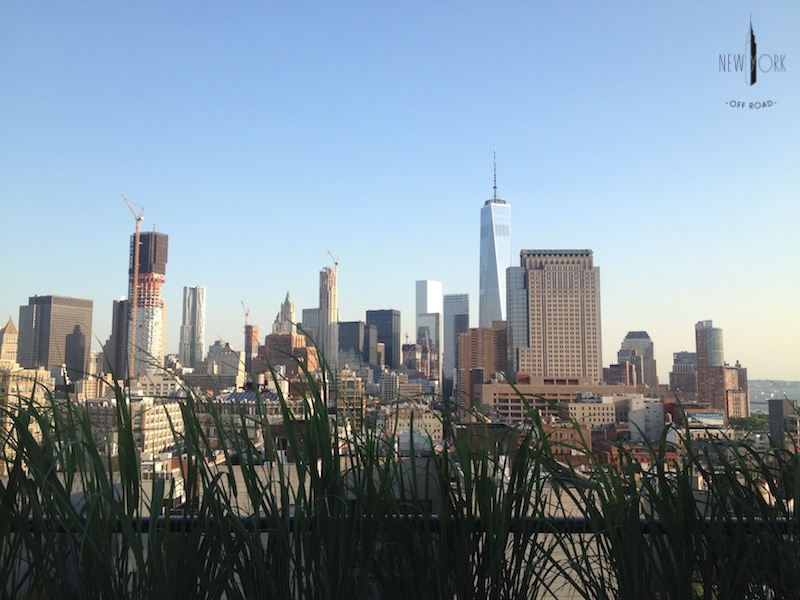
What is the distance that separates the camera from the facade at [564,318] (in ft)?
189

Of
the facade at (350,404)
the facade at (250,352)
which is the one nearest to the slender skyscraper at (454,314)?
the facade at (250,352)

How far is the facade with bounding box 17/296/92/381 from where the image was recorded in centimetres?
92

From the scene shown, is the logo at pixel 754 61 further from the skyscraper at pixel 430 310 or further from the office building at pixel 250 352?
the skyscraper at pixel 430 310

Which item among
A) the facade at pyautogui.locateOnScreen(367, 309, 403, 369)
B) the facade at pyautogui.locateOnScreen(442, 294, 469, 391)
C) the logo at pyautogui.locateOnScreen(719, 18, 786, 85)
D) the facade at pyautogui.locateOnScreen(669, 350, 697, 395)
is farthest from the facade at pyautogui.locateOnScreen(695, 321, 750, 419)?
→ the facade at pyautogui.locateOnScreen(442, 294, 469, 391)

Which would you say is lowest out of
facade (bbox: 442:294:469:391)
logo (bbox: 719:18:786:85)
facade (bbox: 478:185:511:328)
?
logo (bbox: 719:18:786:85)

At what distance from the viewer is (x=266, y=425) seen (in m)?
0.69

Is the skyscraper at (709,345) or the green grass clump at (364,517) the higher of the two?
the skyscraper at (709,345)

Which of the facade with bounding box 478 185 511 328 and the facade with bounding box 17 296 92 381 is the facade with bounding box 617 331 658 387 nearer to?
the facade with bounding box 478 185 511 328

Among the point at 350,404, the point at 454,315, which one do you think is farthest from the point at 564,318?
the point at 350,404

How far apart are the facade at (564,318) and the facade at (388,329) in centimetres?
1193

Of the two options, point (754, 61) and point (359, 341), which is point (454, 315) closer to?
point (359, 341)

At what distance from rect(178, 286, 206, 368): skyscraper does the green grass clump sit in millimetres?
64614

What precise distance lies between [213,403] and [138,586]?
18 cm

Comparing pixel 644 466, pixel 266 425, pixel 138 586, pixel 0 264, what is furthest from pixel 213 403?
pixel 0 264
